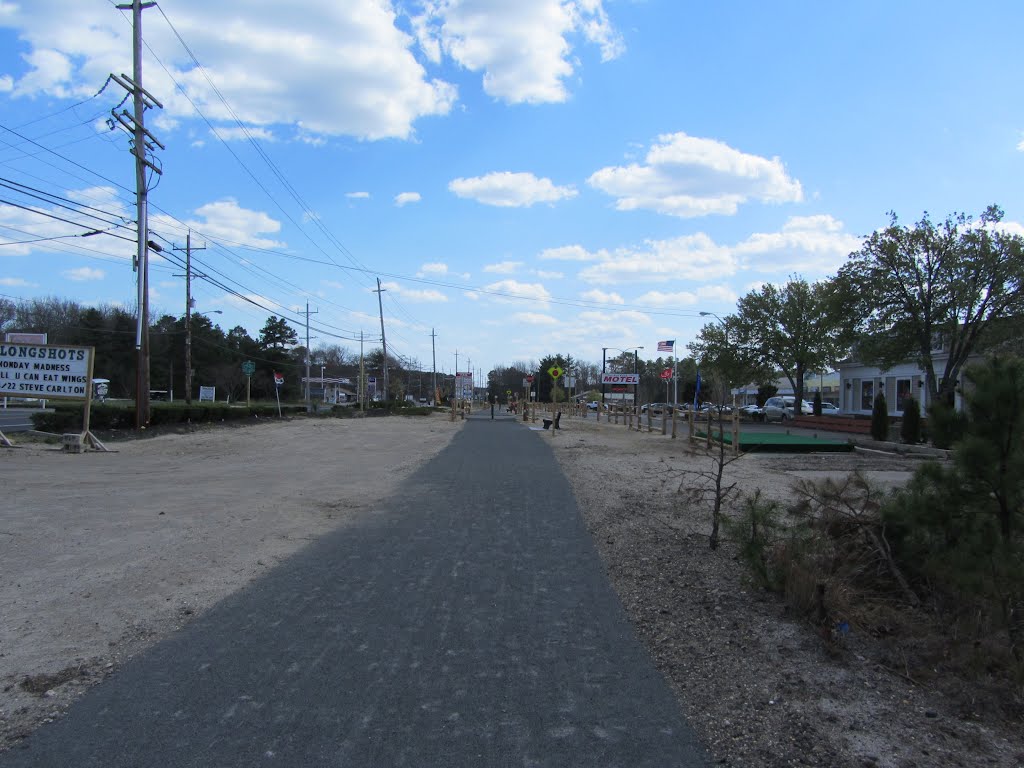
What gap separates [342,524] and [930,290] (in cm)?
2955

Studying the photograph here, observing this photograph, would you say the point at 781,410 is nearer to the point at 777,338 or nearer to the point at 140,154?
the point at 777,338

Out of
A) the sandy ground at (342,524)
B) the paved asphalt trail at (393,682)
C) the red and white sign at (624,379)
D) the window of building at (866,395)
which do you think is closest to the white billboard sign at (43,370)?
the sandy ground at (342,524)

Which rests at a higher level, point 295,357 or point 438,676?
point 295,357

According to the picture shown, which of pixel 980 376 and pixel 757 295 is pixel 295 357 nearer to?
pixel 757 295

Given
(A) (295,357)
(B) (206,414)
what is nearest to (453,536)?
(B) (206,414)

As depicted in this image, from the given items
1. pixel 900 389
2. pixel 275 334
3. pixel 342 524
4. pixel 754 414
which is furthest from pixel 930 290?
pixel 275 334

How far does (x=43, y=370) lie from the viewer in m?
18.0

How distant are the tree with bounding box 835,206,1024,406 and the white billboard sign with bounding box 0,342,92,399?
29.4m

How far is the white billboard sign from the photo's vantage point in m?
17.9

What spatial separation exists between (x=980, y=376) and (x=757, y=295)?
166 ft

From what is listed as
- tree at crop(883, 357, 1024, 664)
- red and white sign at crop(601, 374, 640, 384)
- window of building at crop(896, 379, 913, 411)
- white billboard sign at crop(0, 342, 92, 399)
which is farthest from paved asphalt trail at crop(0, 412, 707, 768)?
red and white sign at crop(601, 374, 640, 384)

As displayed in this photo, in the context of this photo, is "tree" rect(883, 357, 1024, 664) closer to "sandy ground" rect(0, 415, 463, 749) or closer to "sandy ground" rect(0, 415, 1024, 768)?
"sandy ground" rect(0, 415, 1024, 768)

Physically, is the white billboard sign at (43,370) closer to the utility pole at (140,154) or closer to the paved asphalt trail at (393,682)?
the utility pole at (140,154)

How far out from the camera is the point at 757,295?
173 ft
